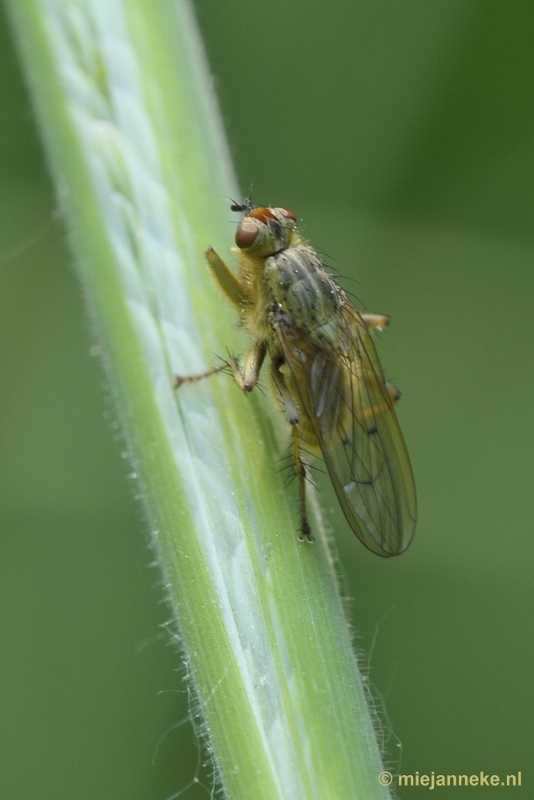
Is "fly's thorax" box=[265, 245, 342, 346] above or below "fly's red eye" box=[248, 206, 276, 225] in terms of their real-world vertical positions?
below

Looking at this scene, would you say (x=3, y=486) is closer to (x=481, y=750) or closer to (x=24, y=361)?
(x=24, y=361)

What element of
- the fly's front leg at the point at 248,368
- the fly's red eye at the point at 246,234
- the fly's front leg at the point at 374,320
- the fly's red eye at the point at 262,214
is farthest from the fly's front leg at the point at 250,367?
the fly's front leg at the point at 374,320

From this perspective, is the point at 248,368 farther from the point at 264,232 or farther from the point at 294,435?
the point at 264,232

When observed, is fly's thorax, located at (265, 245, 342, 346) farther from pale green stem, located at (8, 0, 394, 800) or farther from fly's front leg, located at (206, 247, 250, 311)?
pale green stem, located at (8, 0, 394, 800)

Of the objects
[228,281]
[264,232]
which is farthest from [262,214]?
[228,281]

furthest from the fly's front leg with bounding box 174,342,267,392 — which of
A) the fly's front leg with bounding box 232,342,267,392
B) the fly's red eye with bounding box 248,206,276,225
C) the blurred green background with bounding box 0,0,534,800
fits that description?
the blurred green background with bounding box 0,0,534,800

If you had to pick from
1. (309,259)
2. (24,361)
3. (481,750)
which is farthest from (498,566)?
(24,361)

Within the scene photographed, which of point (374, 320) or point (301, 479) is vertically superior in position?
point (374, 320)
